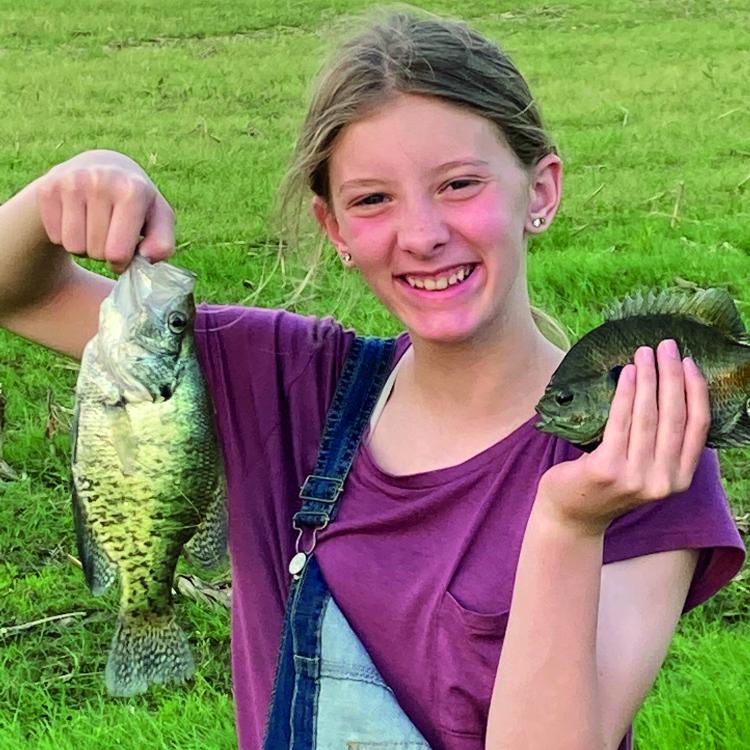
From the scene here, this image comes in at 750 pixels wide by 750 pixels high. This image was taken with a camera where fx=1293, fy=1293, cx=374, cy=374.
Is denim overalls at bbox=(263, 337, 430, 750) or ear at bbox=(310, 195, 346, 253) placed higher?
ear at bbox=(310, 195, 346, 253)

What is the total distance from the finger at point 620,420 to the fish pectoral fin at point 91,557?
0.74m

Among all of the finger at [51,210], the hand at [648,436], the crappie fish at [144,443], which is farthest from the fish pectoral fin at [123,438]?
the hand at [648,436]

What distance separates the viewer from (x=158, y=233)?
1.97 m

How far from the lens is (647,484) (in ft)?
5.75

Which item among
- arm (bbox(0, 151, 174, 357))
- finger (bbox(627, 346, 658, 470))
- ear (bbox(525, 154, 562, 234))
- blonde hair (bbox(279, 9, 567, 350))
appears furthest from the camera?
ear (bbox(525, 154, 562, 234))

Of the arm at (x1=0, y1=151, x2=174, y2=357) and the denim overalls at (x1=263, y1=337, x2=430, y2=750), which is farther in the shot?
the denim overalls at (x1=263, y1=337, x2=430, y2=750)

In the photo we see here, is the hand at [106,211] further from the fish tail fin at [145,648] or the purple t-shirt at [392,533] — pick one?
the fish tail fin at [145,648]

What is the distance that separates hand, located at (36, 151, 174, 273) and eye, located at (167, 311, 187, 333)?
0.37 feet

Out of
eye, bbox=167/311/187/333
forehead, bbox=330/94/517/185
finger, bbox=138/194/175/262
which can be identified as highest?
forehead, bbox=330/94/517/185

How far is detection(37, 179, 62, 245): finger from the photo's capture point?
205cm

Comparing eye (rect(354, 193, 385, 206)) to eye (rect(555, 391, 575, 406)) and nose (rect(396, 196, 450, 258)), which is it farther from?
eye (rect(555, 391, 575, 406))

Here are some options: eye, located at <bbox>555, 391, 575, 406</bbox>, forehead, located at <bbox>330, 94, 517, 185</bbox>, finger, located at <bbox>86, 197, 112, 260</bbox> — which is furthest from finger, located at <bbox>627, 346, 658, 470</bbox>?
finger, located at <bbox>86, 197, 112, 260</bbox>

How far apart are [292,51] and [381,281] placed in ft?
35.5

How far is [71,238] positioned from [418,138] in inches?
23.9
